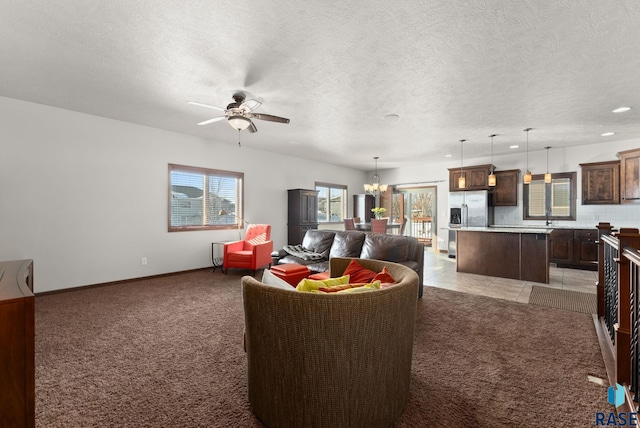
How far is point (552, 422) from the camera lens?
169 centimetres

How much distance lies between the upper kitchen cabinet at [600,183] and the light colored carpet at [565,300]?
306cm

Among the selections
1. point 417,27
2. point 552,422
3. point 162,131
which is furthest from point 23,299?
point 162,131

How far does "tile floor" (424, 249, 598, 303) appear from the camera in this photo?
4441 mm

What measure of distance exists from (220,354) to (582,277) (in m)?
6.37

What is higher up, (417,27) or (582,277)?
(417,27)

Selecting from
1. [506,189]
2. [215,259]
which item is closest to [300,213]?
[215,259]

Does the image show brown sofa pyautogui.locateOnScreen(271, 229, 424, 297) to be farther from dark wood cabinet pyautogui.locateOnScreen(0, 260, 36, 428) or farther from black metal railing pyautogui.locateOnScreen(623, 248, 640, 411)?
dark wood cabinet pyautogui.locateOnScreen(0, 260, 36, 428)

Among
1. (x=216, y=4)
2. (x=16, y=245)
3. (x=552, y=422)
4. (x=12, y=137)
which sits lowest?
(x=552, y=422)

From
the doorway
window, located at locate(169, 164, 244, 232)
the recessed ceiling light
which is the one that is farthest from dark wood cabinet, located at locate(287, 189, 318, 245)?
the recessed ceiling light

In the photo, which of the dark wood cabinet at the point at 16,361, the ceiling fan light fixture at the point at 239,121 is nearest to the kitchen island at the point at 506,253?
the ceiling fan light fixture at the point at 239,121

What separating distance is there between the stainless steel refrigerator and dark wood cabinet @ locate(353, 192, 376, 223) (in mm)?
2717

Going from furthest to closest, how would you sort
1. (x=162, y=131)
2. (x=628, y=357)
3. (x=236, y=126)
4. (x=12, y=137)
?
(x=162, y=131) < (x=12, y=137) < (x=236, y=126) < (x=628, y=357)

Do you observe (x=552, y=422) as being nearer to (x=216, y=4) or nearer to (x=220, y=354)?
(x=220, y=354)

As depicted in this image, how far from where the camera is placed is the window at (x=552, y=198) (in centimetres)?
662
